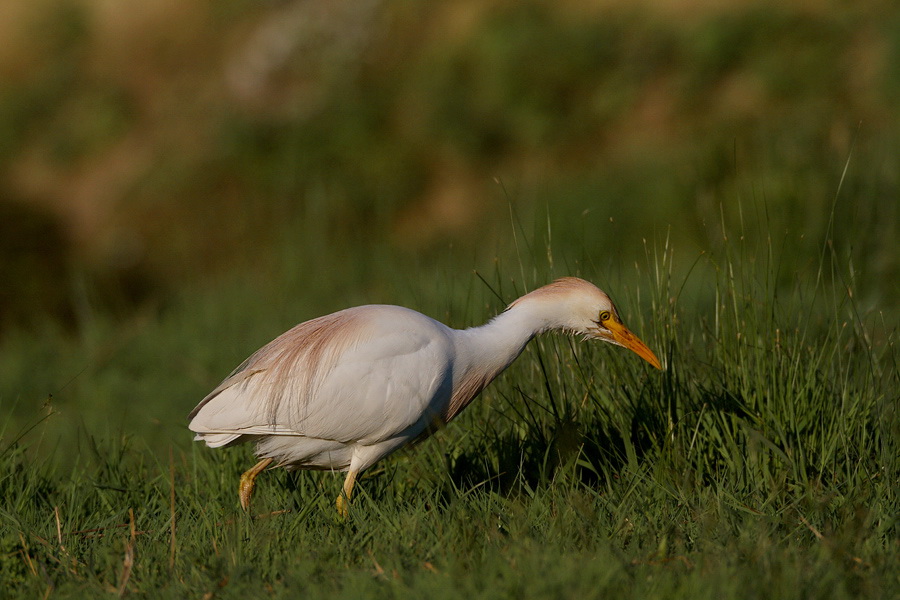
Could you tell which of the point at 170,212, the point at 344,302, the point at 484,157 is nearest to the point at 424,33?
the point at 484,157

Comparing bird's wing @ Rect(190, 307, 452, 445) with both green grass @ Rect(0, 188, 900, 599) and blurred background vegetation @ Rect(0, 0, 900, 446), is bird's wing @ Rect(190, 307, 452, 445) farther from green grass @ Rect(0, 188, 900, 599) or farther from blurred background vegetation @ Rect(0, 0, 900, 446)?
blurred background vegetation @ Rect(0, 0, 900, 446)

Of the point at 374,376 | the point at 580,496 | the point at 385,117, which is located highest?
the point at 374,376

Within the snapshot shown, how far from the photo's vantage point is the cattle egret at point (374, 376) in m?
3.73

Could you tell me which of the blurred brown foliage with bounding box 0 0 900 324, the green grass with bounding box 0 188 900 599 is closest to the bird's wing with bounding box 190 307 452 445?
the green grass with bounding box 0 188 900 599

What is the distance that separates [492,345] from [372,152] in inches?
402

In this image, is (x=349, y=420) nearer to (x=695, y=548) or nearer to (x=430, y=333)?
(x=430, y=333)

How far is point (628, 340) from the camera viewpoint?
12.7 ft

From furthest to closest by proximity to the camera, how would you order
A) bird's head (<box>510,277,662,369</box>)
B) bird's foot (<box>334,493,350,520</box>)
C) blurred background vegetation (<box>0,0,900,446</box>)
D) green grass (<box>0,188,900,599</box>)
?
blurred background vegetation (<box>0,0,900,446</box>), bird's head (<box>510,277,662,369</box>), bird's foot (<box>334,493,350,520</box>), green grass (<box>0,188,900,599</box>)

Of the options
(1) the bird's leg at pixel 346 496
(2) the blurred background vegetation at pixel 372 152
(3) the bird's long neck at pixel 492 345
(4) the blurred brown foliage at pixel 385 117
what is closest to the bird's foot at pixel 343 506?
(1) the bird's leg at pixel 346 496

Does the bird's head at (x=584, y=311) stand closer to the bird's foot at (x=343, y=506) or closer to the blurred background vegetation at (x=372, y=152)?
the bird's foot at (x=343, y=506)

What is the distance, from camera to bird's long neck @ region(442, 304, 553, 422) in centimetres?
382

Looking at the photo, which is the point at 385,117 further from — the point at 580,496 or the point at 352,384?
the point at 580,496

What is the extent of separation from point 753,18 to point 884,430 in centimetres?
1045

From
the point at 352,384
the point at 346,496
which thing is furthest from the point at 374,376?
the point at 346,496
